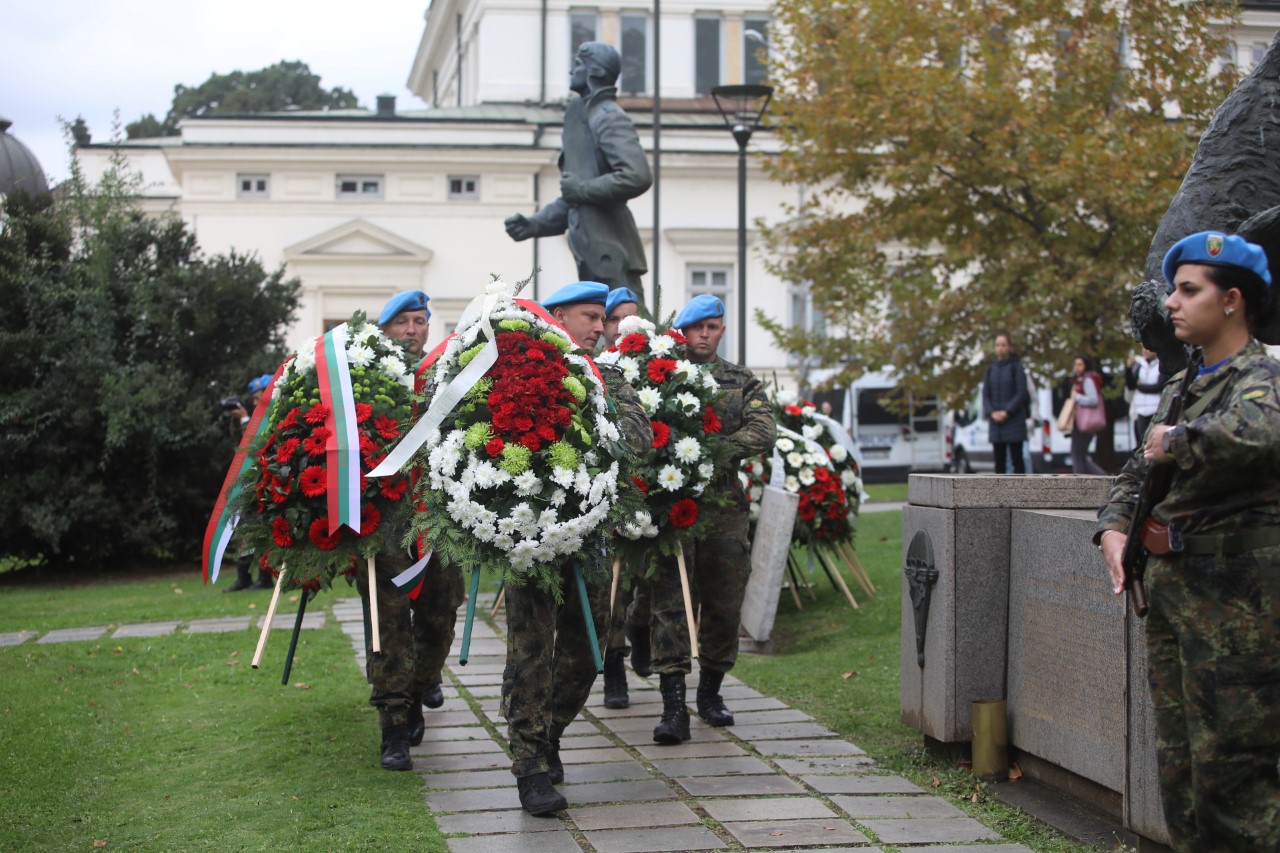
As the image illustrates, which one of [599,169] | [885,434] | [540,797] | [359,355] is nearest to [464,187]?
[885,434]

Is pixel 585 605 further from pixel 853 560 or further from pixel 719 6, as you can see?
pixel 719 6

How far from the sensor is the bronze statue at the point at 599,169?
9.56 meters

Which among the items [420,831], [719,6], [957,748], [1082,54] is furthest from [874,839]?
[719,6]

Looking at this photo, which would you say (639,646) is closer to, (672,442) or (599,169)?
(672,442)

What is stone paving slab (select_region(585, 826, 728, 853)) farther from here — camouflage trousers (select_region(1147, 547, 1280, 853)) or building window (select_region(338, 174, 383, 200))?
building window (select_region(338, 174, 383, 200))

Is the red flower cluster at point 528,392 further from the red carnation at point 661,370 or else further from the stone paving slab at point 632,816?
the red carnation at point 661,370

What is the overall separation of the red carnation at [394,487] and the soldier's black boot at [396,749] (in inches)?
42.4

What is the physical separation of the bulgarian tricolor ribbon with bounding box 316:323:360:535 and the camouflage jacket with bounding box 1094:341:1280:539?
379cm

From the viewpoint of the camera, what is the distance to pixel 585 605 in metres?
6.04

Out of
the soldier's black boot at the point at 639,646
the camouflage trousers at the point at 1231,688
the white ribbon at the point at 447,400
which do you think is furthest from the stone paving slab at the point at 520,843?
the soldier's black boot at the point at 639,646

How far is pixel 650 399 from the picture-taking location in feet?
24.9

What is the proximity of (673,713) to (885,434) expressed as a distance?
92.0ft

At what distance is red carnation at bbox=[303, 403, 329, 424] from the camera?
269 inches

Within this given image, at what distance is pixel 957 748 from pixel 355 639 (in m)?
5.44
